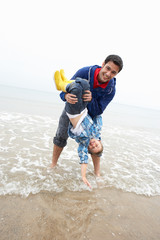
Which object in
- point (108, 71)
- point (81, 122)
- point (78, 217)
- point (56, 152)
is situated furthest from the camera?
point (56, 152)

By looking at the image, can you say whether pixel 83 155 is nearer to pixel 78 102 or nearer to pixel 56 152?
pixel 56 152

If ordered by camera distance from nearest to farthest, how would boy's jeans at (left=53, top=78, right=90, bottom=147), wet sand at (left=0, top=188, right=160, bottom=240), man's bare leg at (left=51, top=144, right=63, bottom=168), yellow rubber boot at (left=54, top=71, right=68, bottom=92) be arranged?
1. wet sand at (left=0, top=188, right=160, bottom=240)
2. boy's jeans at (left=53, top=78, right=90, bottom=147)
3. yellow rubber boot at (left=54, top=71, right=68, bottom=92)
4. man's bare leg at (left=51, top=144, right=63, bottom=168)

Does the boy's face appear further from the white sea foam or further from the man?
the white sea foam

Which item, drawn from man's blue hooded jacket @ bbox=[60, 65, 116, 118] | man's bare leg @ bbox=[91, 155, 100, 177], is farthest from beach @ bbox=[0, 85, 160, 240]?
man's blue hooded jacket @ bbox=[60, 65, 116, 118]

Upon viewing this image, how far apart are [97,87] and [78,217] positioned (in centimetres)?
195

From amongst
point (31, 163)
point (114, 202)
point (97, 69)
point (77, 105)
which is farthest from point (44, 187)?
point (97, 69)

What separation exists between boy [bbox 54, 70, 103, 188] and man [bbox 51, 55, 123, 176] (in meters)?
0.09

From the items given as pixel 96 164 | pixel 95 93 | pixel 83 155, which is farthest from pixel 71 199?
pixel 95 93

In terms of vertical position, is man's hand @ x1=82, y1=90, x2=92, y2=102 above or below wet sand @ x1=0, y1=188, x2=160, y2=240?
above

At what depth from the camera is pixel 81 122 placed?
8.39ft

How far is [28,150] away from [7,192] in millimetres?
1592

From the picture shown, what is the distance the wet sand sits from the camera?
1.79m

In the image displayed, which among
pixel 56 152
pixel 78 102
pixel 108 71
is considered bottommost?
pixel 56 152

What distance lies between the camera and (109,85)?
259 cm
